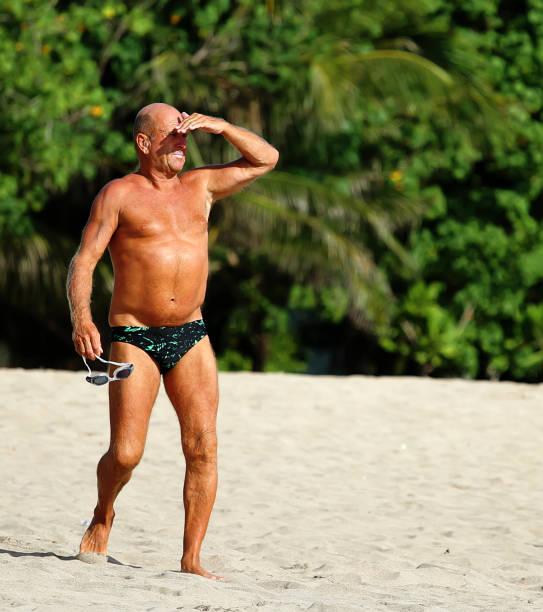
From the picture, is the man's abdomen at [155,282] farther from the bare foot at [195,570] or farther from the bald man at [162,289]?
the bare foot at [195,570]

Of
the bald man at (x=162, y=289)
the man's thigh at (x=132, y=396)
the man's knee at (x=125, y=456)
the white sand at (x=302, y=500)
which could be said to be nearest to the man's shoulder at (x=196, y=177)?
the bald man at (x=162, y=289)

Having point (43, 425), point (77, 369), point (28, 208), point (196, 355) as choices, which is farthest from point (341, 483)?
point (77, 369)

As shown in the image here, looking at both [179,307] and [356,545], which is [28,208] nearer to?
[356,545]

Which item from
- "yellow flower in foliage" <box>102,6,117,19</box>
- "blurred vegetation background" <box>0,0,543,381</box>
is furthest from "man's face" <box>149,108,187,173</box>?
"yellow flower in foliage" <box>102,6,117,19</box>

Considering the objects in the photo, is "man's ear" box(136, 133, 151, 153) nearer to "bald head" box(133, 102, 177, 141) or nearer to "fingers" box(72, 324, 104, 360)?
"bald head" box(133, 102, 177, 141)

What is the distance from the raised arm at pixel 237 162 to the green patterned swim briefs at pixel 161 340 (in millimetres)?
585

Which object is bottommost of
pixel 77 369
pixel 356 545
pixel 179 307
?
pixel 77 369

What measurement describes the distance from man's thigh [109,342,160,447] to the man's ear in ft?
2.51

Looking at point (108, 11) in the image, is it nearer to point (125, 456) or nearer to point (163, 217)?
point (163, 217)

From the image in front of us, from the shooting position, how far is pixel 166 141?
4.46 metres

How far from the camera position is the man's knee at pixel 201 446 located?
4.45 meters

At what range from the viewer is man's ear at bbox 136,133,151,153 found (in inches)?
176

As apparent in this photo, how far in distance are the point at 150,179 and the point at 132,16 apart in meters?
8.01

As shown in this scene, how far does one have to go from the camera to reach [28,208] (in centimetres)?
1260
